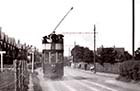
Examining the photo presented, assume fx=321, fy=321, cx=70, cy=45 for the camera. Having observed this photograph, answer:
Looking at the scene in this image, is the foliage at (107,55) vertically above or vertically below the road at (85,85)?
above

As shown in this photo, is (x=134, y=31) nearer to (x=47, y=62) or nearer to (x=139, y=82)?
(x=139, y=82)

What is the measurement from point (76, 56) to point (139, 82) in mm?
102780

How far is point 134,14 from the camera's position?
1447 inches

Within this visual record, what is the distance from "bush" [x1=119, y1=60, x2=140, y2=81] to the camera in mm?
31125

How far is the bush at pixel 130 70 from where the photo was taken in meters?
31.1

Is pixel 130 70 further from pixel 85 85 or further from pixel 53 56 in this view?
pixel 53 56

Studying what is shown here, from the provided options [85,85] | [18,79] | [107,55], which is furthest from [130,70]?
[107,55]

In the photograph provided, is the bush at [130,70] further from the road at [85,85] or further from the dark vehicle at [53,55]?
the dark vehicle at [53,55]

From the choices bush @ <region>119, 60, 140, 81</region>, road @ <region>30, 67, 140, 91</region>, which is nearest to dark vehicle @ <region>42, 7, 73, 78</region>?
road @ <region>30, 67, 140, 91</region>

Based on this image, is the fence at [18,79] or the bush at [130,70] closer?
the fence at [18,79]

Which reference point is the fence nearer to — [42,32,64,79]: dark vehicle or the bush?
[42,32,64,79]: dark vehicle

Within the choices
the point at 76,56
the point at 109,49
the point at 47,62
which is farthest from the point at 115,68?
the point at 76,56

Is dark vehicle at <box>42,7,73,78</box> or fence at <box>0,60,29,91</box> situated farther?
dark vehicle at <box>42,7,73,78</box>

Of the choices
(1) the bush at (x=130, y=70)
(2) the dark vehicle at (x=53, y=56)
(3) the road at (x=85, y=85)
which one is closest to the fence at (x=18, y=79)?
(3) the road at (x=85, y=85)
